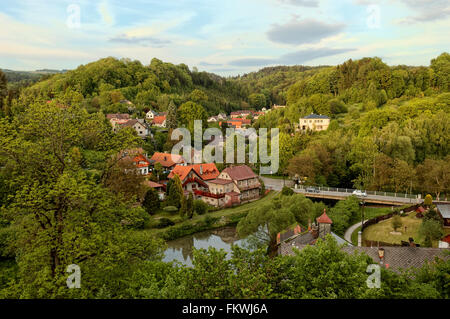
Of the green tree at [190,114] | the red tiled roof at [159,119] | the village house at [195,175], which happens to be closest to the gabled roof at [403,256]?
the village house at [195,175]

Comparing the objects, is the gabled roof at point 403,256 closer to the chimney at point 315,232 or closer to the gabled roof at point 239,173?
the chimney at point 315,232

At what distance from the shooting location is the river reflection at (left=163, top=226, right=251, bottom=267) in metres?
22.7

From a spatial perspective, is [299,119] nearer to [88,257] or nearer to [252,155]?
[252,155]

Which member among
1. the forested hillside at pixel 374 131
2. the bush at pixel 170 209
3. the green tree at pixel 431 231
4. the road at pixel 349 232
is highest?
the forested hillside at pixel 374 131

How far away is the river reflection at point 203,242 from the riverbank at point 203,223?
410mm

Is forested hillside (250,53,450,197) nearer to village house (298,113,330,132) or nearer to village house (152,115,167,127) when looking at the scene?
village house (298,113,330,132)

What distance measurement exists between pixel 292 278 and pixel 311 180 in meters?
26.7

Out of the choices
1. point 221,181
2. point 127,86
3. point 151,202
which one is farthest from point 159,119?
point 151,202

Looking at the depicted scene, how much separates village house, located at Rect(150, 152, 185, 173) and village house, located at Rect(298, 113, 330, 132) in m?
21.9

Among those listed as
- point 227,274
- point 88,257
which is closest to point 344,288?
point 227,274

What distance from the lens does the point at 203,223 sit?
1066 inches

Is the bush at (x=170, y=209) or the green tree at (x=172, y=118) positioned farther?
the green tree at (x=172, y=118)

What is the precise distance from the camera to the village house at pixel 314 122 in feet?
169
